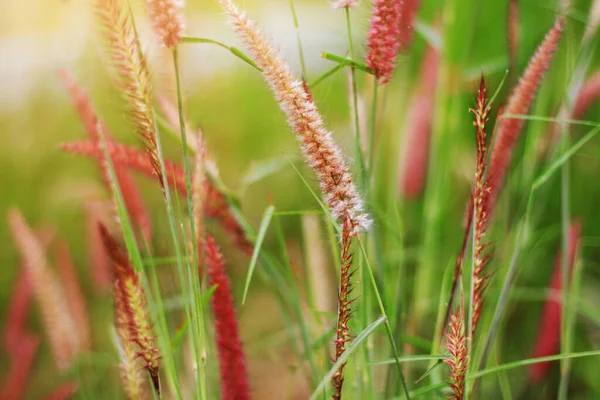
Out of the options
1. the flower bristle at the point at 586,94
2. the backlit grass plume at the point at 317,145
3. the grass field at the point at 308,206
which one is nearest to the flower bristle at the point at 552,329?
the grass field at the point at 308,206

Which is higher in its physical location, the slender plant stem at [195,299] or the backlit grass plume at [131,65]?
the backlit grass plume at [131,65]

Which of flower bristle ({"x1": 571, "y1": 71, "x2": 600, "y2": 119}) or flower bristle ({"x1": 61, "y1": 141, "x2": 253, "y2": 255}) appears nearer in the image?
flower bristle ({"x1": 61, "y1": 141, "x2": 253, "y2": 255})

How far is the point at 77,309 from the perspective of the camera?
1121 mm

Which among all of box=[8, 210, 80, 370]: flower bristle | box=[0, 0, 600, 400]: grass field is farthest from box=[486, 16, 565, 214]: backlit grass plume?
box=[8, 210, 80, 370]: flower bristle

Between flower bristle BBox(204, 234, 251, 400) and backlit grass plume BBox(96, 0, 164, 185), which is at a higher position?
backlit grass plume BBox(96, 0, 164, 185)

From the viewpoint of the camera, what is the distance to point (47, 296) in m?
0.93

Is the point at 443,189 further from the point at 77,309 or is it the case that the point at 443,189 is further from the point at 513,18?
the point at 77,309

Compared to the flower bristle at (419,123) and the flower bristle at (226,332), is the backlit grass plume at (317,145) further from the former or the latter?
the flower bristle at (419,123)

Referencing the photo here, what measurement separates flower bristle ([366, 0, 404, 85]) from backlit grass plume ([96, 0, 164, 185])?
20 centimetres

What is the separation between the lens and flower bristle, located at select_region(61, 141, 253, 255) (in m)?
0.69

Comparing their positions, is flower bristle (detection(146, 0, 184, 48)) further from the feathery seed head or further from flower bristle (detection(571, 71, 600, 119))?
flower bristle (detection(571, 71, 600, 119))

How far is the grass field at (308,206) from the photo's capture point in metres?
0.55

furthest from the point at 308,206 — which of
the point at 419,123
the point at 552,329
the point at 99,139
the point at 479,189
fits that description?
the point at 479,189

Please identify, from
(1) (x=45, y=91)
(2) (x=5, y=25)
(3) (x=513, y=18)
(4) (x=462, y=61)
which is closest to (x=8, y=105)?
(1) (x=45, y=91)
